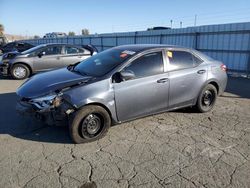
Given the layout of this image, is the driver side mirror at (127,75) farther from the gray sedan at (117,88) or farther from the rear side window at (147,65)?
the rear side window at (147,65)

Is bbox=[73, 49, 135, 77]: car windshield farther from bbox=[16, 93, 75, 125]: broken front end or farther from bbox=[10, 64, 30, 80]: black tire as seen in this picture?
bbox=[10, 64, 30, 80]: black tire

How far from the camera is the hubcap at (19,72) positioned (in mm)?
9688

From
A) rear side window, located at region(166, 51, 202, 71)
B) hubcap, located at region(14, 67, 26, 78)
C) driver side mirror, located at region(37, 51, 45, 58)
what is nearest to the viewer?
rear side window, located at region(166, 51, 202, 71)

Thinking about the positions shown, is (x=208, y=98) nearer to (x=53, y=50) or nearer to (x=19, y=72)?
(x=53, y=50)

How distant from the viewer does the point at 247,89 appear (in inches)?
318

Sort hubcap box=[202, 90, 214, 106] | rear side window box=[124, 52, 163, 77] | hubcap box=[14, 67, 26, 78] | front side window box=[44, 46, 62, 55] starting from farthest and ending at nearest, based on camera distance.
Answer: front side window box=[44, 46, 62, 55]
hubcap box=[14, 67, 26, 78]
hubcap box=[202, 90, 214, 106]
rear side window box=[124, 52, 163, 77]

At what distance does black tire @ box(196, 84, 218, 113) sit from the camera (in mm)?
5293

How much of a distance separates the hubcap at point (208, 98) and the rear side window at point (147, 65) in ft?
4.81

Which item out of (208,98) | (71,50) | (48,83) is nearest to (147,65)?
(48,83)

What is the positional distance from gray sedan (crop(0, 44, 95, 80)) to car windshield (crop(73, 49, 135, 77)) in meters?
5.39

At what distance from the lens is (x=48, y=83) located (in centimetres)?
416

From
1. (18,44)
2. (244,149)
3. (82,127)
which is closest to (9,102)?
(82,127)

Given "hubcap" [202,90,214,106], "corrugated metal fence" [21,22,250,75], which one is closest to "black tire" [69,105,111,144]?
"hubcap" [202,90,214,106]

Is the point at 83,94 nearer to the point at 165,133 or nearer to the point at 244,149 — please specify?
the point at 165,133
